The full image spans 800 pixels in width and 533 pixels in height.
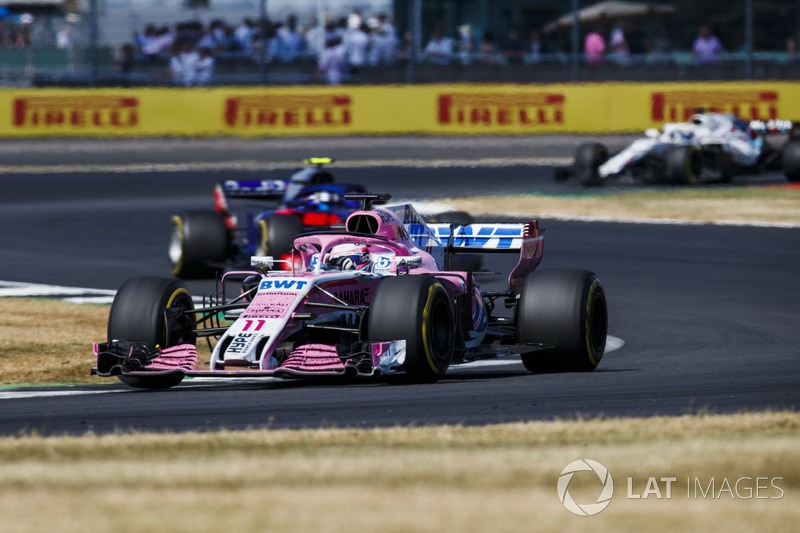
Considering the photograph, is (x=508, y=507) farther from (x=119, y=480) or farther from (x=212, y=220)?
(x=212, y=220)

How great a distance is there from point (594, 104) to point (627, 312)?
17416 mm

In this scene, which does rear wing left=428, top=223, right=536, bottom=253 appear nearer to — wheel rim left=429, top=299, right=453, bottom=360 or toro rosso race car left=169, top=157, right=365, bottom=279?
wheel rim left=429, top=299, right=453, bottom=360

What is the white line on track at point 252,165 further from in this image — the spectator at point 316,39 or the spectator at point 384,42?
the spectator at point 316,39

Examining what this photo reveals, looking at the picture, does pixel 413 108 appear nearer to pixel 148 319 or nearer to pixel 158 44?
pixel 158 44

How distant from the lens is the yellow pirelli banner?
30.7m

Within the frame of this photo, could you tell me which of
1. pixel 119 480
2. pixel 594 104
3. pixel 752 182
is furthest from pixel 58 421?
pixel 594 104

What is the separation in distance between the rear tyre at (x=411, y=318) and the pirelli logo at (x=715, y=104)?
894 inches

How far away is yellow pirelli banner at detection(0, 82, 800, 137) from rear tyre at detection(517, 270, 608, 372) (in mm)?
20775

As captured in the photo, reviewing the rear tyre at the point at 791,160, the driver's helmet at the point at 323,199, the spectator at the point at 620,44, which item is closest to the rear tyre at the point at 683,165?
the rear tyre at the point at 791,160

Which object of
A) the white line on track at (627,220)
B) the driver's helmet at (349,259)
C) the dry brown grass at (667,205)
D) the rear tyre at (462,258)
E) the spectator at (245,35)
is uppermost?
the spectator at (245,35)

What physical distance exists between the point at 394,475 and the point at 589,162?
2138 cm

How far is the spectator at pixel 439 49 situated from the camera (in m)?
31.7

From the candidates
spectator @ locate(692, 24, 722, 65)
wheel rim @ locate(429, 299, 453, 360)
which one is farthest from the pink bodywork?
spectator @ locate(692, 24, 722, 65)

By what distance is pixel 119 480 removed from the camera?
6402 millimetres
